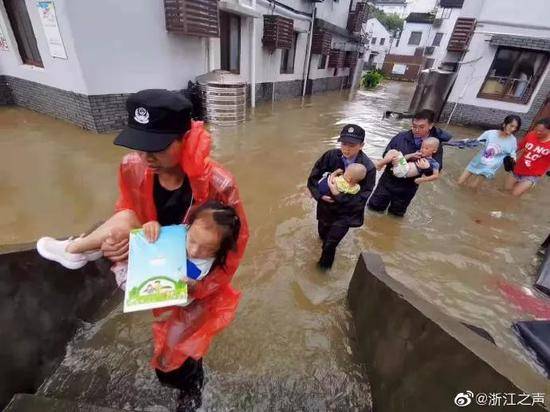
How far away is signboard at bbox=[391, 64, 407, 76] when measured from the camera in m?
35.2

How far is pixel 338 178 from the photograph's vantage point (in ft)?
9.37

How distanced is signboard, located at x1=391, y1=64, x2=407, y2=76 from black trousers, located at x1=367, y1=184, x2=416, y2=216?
123 ft

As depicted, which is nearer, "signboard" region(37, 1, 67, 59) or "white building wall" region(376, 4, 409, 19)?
"signboard" region(37, 1, 67, 59)

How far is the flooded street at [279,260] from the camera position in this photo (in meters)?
2.23

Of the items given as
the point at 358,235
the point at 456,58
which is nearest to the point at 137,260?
the point at 358,235

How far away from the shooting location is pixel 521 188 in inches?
221

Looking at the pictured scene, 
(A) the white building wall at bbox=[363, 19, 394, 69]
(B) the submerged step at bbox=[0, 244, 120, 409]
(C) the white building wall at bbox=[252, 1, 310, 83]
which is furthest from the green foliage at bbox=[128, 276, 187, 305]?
(A) the white building wall at bbox=[363, 19, 394, 69]

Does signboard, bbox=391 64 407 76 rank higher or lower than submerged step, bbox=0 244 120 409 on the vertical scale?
higher

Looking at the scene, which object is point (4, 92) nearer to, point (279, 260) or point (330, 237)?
point (279, 260)

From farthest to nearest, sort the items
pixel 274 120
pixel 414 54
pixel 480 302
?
pixel 414 54, pixel 274 120, pixel 480 302

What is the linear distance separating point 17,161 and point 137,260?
5.76 metres

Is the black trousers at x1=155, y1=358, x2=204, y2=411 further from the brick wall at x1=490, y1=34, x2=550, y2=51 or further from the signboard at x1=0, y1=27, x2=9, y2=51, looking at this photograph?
the brick wall at x1=490, y1=34, x2=550, y2=51

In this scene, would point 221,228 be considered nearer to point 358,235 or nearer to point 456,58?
point 358,235

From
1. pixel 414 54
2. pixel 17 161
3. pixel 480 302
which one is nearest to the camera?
pixel 480 302
